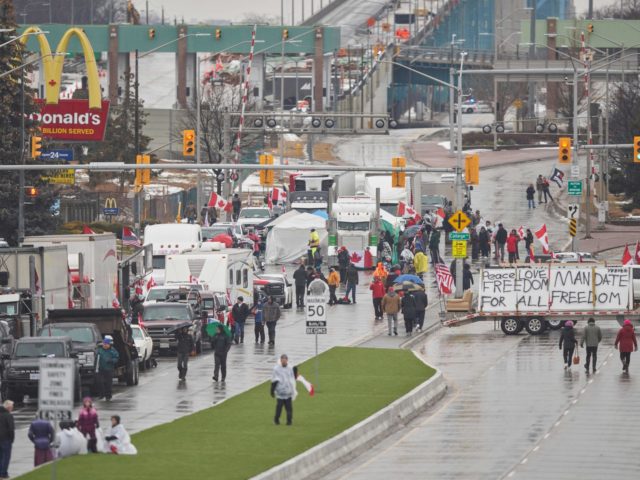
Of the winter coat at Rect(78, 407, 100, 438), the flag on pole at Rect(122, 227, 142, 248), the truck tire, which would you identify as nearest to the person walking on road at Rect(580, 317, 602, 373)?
the truck tire

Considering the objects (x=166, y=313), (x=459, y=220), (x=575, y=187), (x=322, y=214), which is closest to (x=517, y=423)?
(x=166, y=313)

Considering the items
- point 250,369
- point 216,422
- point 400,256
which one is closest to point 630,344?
point 250,369

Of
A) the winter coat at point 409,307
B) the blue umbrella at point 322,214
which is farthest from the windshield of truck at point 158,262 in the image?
the blue umbrella at point 322,214

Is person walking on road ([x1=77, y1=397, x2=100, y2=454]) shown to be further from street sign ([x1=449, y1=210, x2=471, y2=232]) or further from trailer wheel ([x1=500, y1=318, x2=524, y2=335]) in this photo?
street sign ([x1=449, y1=210, x2=471, y2=232])

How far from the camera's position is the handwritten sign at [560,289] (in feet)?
160

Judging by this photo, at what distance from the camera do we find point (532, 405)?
36.3 m

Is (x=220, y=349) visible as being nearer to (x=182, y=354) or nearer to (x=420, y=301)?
(x=182, y=354)

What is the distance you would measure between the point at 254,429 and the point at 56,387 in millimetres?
9359

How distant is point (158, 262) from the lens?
6091 cm

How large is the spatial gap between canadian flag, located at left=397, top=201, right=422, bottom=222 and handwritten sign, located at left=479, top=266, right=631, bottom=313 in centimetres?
2779

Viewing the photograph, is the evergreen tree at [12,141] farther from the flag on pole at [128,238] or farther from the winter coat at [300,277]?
the winter coat at [300,277]

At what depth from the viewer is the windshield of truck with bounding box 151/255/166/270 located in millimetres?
60594

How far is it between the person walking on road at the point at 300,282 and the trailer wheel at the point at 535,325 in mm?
9849

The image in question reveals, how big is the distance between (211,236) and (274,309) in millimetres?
22671
